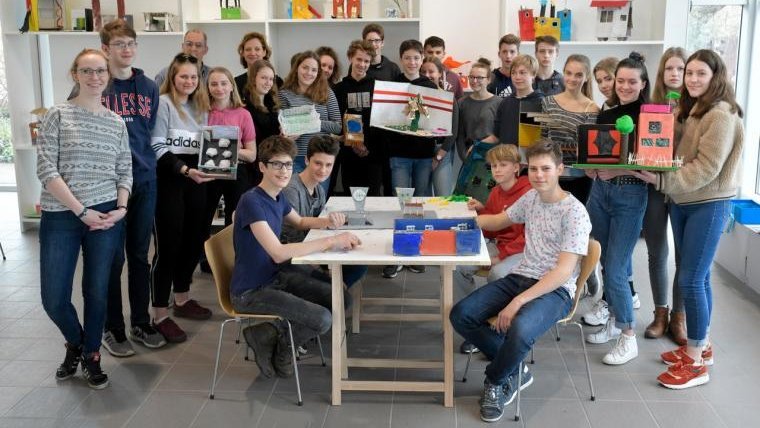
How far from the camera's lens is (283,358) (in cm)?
351

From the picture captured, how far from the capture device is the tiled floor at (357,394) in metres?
3.29

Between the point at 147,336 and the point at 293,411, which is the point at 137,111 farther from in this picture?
the point at 293,411

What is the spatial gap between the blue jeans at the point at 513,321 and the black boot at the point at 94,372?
5.53 ft

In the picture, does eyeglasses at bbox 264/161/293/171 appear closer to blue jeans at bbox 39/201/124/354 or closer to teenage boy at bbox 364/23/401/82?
blue jeans at bbox 39/201/124/354

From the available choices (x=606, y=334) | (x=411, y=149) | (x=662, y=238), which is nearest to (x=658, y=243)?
(x=662, y=238)

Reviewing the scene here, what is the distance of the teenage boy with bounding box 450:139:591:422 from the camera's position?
3.22 m

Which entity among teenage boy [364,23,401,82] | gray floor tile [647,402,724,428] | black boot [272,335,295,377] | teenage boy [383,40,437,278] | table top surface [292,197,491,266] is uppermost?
teenage boy [364,23,401,82]

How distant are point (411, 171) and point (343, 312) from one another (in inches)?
82.4

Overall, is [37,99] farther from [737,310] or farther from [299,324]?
[737,310]

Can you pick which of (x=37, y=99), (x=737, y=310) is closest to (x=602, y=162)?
(x=737, y=310)

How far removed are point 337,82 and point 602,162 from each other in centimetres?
245

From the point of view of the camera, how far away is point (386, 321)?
14.8 feet

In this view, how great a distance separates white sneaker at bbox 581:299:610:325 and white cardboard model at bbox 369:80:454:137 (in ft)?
4.97

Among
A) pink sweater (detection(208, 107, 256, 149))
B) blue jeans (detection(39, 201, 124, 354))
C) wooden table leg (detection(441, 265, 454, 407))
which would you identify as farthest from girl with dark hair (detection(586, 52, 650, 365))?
blue jeans (detection(39, 201, 124, 354))
